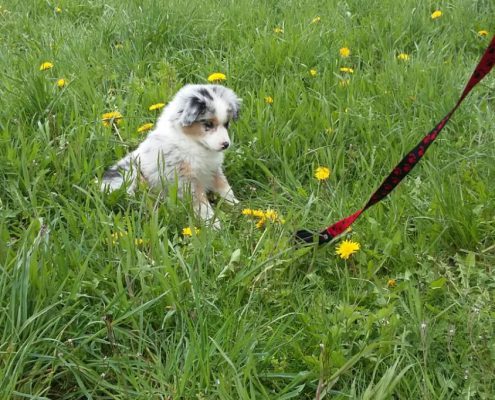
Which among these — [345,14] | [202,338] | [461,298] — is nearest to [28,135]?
[202,338]

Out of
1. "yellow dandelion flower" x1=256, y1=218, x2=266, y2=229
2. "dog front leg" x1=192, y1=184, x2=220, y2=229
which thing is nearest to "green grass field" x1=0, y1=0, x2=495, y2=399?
"yellow dandelion flower" x1=256, y1=218, x2=266, y2=229

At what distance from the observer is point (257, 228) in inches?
94.2

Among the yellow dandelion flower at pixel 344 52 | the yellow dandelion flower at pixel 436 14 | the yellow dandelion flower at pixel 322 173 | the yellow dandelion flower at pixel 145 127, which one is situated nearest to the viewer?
the yellow dandelion flower at pixel 322 173

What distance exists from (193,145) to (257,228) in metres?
0.86

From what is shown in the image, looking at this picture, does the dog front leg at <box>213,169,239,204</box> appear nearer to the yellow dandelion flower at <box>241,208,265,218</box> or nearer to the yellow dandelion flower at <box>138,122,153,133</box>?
the yellow dandelion flower at <box>241,208,265,218</box>

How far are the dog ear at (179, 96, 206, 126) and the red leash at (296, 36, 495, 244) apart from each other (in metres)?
0.96

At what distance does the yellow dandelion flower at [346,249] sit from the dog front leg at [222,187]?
79 centimetres

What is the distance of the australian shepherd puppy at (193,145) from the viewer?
2920 millimetres

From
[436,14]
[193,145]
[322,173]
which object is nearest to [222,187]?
[193,145]

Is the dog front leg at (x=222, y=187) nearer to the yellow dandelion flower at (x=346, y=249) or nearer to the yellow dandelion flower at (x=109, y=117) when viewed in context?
the yellow dandelion flower at (x=109, y=117)

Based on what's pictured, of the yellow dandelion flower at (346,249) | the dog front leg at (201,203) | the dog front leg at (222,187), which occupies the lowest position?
the dog front leg at (201,203)

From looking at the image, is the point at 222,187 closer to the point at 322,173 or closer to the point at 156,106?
the point at 322,173

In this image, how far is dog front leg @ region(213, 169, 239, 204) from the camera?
9.50ft

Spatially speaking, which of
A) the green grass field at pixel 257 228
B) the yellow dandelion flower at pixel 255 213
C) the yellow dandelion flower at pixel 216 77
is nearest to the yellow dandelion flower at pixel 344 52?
the green grass field at pixel 257 228
